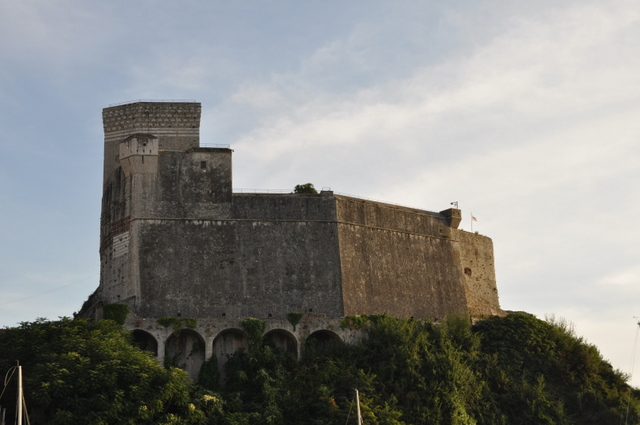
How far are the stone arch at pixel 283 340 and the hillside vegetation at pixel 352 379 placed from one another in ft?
2.21

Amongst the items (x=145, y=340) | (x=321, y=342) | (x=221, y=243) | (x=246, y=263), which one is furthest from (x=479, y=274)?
(x=145, y=340)

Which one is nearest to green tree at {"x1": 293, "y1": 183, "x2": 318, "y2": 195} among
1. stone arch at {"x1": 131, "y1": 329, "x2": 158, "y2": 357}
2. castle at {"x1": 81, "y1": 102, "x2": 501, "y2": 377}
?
castle at {"x1": 81, "y1": 102, "x2": 501, "y2": 377}

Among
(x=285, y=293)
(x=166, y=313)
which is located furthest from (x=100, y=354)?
(x=285, y=293)

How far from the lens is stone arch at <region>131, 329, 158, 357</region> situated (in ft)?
128

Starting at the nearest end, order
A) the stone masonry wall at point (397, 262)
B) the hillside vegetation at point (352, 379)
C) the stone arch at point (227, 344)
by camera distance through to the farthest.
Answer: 1. the hillside vegetation at point (352, 379)
2. the stone arch at point (227, 344)
3. the stone masonry wall at point (397, 262)

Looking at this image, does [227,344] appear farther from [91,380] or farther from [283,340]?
[91,380]

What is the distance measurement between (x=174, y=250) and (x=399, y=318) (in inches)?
374

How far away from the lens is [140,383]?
110 feet

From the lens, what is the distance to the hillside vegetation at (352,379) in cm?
3309

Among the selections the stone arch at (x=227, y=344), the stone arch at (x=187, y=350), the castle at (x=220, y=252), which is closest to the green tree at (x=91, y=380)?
the stone arch at (x=187, y=350)

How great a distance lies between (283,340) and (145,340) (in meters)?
5.15

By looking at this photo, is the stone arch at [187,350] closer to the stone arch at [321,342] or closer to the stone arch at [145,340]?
the stone arch at [145,340]

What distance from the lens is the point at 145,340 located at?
129 ft

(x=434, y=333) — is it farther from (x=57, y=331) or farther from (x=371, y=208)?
(x=57, y=331)
